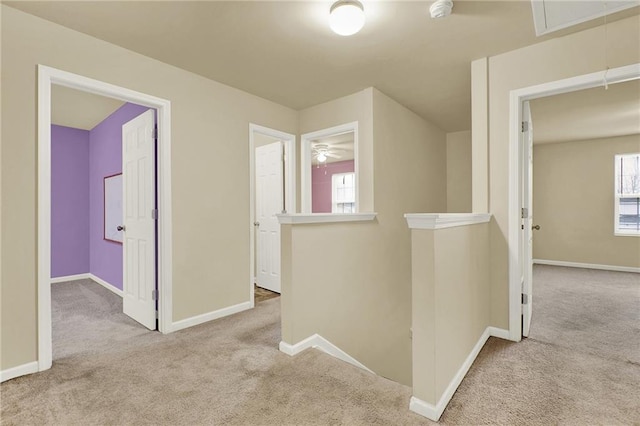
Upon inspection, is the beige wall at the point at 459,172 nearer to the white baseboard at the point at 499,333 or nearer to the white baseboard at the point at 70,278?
the white baseboard at the point at 499,333

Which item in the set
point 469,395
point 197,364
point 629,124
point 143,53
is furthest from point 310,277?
point 629,124

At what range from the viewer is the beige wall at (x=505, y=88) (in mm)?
2295

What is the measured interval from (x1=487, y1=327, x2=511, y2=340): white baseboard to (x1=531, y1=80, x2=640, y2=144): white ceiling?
278 centimetres

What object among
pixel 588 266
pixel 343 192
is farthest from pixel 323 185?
pixel 588 266

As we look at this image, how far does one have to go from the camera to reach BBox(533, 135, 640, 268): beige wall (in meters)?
5.31

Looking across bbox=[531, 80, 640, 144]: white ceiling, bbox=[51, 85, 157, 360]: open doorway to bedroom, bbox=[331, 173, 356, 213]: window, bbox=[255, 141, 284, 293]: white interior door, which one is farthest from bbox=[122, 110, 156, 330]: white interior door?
bbox=[331, 173, 356, 213]: window

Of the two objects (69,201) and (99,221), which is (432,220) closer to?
(99,221)

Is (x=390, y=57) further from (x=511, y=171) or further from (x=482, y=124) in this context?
(x=511, y=171)

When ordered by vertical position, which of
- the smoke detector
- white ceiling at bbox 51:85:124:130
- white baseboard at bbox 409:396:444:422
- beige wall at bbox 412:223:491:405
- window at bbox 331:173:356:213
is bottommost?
white baseboard at bbox 409:396:444:422

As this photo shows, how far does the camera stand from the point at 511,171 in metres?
2.54

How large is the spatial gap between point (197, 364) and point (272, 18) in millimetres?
2421

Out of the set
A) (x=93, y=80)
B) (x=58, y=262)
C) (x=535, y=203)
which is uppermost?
(x=93, y=80)

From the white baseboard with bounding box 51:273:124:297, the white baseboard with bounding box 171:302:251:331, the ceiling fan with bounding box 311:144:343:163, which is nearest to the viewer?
the white baseboard with bounding box 171:302:251:331

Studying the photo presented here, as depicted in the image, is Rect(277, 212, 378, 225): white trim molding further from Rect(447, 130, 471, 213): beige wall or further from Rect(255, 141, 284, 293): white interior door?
Rect(447, 130, 471, 213): beige wall
